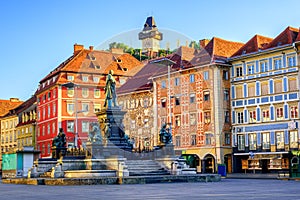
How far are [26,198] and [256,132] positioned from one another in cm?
4324

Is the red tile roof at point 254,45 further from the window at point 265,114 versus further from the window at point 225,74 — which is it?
the window at point 265,114

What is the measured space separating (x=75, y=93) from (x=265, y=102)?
2029cm

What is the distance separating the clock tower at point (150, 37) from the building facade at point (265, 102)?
31.5 metres

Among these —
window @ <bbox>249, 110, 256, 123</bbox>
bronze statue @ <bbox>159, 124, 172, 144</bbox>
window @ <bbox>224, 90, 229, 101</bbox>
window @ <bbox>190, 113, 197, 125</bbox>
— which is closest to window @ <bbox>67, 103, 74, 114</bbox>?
window @ <bbox>190, 113, 197, 125</bbox>

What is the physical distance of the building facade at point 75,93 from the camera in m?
32.6

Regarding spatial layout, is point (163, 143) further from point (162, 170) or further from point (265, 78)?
point (265, 78)

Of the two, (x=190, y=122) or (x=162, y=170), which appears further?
(x=190, y=122)

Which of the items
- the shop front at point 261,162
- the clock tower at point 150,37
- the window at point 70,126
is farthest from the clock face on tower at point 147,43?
the window at point 70,126

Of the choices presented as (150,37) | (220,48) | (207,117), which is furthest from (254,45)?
(150,37)

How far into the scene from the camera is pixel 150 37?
2609 cm

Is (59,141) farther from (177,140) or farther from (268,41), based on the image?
(268,41)

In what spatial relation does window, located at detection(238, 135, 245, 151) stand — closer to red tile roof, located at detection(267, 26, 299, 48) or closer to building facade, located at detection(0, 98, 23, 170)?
red tile roof, located at detection(267, 26, 299, 48)

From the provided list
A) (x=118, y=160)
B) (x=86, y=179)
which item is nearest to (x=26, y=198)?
(x=86, y=179)

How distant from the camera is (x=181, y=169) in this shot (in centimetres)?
3459
